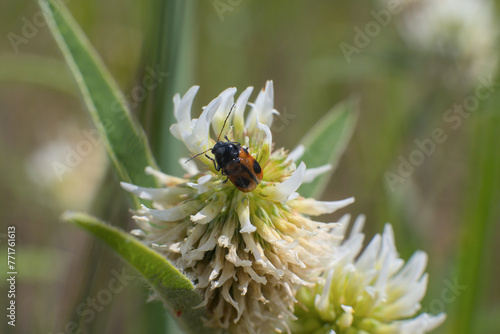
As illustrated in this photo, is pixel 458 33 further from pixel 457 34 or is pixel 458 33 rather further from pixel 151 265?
pixel 151 265

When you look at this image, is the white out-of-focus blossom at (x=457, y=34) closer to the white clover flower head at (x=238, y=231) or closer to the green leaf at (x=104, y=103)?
the white clover flower head at (x=238, y=231)

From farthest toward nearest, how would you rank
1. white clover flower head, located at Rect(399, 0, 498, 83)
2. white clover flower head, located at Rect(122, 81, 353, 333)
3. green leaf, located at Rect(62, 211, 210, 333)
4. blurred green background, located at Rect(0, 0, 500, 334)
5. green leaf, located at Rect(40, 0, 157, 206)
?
1. white clover flower head, located at Rect(399, 0, 498, 83)
2. blurred green background, located at Rect(0, 0, 500, 334)
3. green leaf, located at Rect(40, 0, 157, 206)
4. white clover flower head, located at Rect(122, 81, 353, 333)
5. green leaf, located at Rect(62, 211, 210, 333)

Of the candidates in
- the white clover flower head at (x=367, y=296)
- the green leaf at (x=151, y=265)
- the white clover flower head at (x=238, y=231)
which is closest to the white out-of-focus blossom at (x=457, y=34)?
the white clover flower head at (x=367, y=296)

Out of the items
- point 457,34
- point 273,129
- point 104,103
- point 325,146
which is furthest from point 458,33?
point 104,103

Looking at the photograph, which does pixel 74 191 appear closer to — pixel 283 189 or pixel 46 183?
pixel 46 183

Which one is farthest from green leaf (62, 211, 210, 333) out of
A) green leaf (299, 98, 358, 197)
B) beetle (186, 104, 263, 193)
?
green leaf (299, 98, 358, 197)

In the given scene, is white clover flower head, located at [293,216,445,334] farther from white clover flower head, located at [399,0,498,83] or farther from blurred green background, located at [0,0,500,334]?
white clover flower head, located at [399,0,498,83]
